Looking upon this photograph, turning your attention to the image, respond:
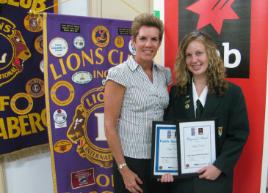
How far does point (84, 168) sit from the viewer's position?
2.22 m

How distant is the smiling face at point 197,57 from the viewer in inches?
61.3

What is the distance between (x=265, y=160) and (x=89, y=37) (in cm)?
142

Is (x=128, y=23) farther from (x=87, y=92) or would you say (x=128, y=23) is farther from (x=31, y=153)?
(x=31, y=153)

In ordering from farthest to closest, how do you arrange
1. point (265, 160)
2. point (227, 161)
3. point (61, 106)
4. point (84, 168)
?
point (84, 168) < point (61, 106) < point (265, 160) < point (227, 161)

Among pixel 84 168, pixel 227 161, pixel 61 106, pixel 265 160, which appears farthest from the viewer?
pixel 84 168

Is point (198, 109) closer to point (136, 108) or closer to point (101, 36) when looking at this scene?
point (136, 108)

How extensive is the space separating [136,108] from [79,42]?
31.1 inches

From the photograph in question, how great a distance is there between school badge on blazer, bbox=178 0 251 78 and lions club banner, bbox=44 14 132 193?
0.58 m

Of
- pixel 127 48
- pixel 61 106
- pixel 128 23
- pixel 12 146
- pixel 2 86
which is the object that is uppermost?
pixel 128 23

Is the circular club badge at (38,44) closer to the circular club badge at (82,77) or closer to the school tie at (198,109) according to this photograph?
the circular club badge at (82,77)

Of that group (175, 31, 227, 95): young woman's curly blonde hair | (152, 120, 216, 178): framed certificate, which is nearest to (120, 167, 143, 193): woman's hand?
(152, 120, 216, 178): framed certificate

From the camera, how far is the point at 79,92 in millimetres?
2125

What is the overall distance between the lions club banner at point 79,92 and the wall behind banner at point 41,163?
40 cm

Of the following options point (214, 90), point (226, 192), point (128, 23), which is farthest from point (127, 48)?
point (226, 192)
